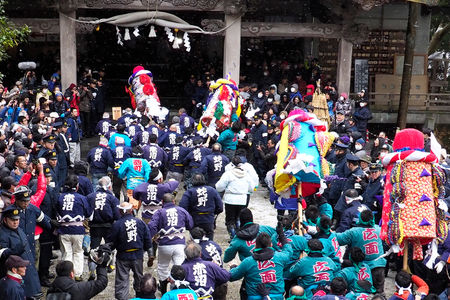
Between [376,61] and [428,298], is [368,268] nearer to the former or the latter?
[428,298]

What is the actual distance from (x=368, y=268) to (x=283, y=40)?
51.2ft

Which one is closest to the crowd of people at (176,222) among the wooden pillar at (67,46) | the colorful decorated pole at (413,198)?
the colorful decorated pole at (413,198)

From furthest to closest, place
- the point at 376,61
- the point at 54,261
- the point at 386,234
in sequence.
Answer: the point at 376,61, the point at 54,261, the point at 386,234

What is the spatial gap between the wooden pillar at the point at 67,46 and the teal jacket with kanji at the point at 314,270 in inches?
456

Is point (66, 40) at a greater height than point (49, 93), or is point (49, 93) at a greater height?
point (66, 40)

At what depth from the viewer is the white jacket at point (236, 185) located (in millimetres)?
10625

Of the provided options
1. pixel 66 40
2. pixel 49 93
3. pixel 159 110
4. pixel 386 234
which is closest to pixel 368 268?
pixel 386 234

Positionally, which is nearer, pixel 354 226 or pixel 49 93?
pixel 354 226

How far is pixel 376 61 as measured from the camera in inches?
853

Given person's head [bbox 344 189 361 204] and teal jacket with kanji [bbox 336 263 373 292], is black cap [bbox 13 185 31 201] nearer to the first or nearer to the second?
teal jacket with kanji [bbox 336 263 373 292]

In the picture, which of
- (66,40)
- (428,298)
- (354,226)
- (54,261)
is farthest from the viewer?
(66,40)

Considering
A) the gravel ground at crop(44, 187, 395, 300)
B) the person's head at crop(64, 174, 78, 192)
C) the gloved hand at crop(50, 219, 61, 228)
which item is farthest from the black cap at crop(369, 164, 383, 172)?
the gloved hand at crop(50, 219, 61, 228)

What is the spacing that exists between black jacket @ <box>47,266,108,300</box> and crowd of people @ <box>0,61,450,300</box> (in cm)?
1

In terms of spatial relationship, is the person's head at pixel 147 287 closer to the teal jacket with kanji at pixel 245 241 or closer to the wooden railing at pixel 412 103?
the teal jacket with kanji at pixel 245 241
